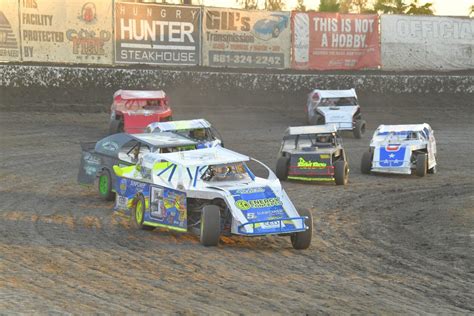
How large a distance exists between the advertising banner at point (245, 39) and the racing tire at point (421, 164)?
12488 millimetres

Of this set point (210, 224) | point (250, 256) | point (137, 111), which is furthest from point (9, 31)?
point (250, 256)

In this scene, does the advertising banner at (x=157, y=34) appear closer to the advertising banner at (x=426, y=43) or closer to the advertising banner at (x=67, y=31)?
the advertising banner at (x=67, y=31)

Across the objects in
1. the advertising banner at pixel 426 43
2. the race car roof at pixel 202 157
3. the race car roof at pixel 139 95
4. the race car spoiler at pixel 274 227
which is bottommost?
the race car spoiler at pixel 274 227

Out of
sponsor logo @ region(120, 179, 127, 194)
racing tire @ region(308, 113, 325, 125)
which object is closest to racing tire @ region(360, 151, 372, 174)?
racing tire @ region(308, 113, 325, 125)

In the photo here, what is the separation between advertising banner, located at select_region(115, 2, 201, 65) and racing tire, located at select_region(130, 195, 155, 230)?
1686 cm

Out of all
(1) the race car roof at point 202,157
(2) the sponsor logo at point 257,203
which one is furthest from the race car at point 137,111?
(2) the sponsor logo at point 257,203

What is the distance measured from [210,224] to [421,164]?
921 centimetres

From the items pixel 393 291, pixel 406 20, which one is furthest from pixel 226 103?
pixel 393 291

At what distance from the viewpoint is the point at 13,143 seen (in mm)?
23656

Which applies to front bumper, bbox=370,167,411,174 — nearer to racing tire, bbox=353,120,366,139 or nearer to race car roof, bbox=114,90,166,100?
racing tire, bbox=353,120,366,139

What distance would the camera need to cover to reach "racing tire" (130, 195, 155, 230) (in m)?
13.1

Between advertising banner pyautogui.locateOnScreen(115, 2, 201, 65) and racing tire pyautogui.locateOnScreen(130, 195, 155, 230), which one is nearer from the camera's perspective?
racing tire pyautogui.locateOnScreen(130, 195, 155, 230)

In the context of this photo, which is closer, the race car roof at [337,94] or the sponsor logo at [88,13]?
the race car roof at [337,94]

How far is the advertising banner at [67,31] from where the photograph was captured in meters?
28.4
